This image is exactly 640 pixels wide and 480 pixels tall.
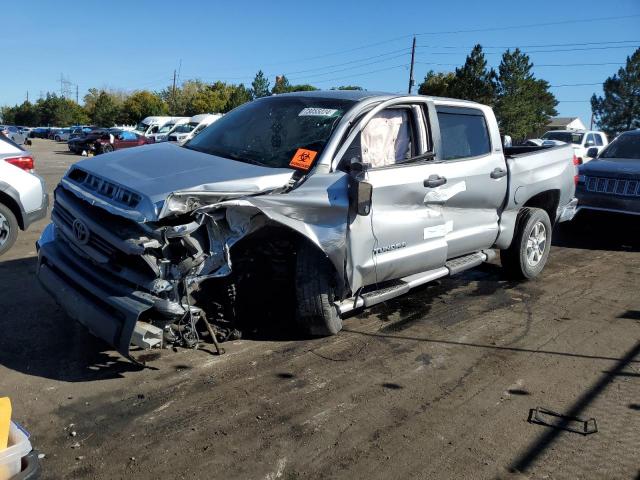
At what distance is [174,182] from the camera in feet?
11.9

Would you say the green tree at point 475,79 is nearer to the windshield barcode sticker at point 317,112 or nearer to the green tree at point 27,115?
the windshield barcode sticker at point 317,112

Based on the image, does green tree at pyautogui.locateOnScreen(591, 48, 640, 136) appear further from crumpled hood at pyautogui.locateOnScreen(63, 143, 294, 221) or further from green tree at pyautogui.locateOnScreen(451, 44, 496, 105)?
crumpled hood at pyautogui.locateOnScreen(63, 143, 294, 221)

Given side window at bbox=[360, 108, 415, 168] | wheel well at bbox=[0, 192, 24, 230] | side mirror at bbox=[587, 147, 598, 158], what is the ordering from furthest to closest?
side mirror at bbox=[587, 147, 598, 158]
wheel well at bbox=[0, 192, 24, 230]
side window at bbox=[360, 108, 415, 168]

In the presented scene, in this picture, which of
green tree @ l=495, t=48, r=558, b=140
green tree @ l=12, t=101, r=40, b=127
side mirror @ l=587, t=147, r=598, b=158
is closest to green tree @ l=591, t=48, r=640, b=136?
green tree @ l=495, t=48, r=558, b=140

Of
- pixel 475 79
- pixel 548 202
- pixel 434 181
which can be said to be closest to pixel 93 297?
pixel 434 181

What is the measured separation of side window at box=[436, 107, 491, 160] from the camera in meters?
5.21

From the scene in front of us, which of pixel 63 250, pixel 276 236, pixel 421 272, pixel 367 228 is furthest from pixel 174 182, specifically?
pixel 421 272

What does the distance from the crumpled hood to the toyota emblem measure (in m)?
0.20

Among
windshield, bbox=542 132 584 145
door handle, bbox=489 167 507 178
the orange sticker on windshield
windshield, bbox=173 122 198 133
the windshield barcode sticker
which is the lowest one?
door handle, bbox=489 167 507 178

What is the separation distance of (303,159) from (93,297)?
5.79ft

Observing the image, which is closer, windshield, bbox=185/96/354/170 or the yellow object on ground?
the yellow object on ground

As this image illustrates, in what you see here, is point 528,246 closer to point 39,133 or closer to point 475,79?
point 475,79

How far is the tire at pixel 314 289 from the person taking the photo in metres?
4.15

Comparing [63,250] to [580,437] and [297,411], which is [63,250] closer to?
[297,411]
